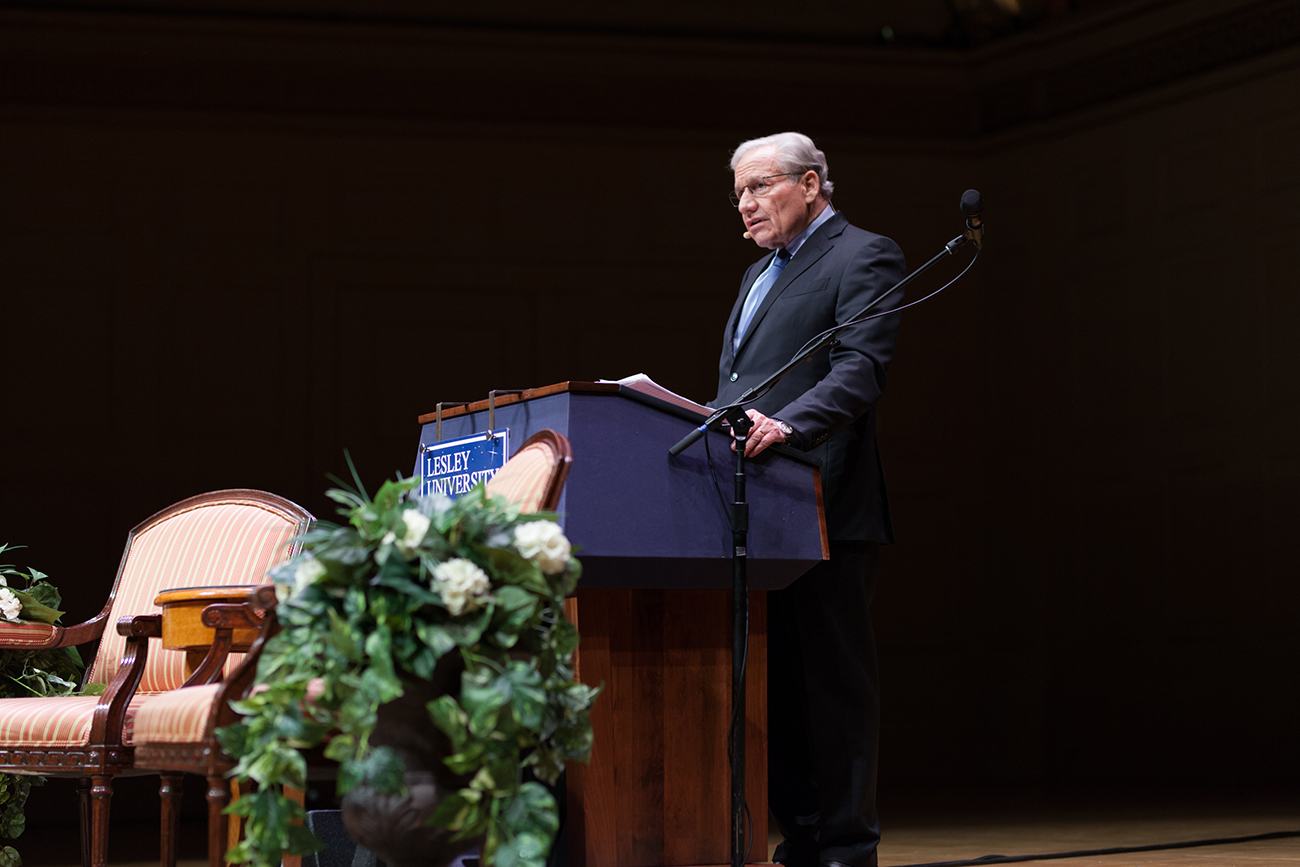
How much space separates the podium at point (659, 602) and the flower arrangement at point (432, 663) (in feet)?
1.20

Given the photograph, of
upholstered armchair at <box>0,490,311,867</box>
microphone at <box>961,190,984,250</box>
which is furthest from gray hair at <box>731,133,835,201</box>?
upholstered armchair at <box>0,490,311,867</box>

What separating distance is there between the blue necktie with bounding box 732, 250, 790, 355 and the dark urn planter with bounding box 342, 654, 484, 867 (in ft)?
4.10

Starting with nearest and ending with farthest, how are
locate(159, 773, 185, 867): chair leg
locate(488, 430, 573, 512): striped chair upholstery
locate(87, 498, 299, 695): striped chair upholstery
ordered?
locate(488, 430, 573, 512): striped chair upholstery
locate(159, 773, 185, 867): chair leg
locate(87, 498, 299, 695): striped chair upholstery

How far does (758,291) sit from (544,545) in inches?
48.8

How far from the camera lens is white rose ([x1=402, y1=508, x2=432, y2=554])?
1.89 metres

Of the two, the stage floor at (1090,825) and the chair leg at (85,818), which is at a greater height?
the chair leg at (85,818)

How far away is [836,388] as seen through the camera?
2637 mm

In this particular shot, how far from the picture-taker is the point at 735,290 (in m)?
6.53

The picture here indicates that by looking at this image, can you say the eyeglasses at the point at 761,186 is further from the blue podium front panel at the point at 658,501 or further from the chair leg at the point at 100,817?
the chair leg at the point at 100,817

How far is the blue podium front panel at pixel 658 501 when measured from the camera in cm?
233

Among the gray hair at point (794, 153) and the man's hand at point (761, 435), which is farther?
the gray hair at point (794, 153)

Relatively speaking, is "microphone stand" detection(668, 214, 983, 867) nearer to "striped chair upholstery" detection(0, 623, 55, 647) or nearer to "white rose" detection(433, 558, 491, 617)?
"white rose" detection(433, 558, 491, 617)

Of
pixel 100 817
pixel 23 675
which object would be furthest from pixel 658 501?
pixel 23 675

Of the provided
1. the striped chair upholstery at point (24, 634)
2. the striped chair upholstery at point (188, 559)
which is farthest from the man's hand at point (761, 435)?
the striped chair upholstery at point (24, 634)
